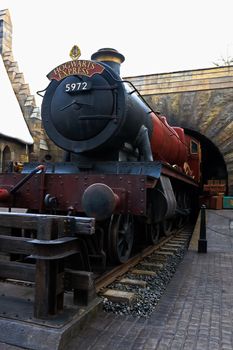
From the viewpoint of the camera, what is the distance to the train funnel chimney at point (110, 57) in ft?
18.0

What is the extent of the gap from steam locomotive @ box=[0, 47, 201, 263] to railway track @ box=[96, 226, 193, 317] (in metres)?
0.27

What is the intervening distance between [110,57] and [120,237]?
2.84 meters

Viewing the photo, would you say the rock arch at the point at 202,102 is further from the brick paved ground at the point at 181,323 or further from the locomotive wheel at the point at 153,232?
the brick paved ground at the point at 181,323

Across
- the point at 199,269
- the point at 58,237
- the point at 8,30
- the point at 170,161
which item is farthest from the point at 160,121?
the point at 8,30

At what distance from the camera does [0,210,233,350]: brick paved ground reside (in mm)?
2518

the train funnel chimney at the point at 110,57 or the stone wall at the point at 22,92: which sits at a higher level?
the stone wall at the point at 22,92

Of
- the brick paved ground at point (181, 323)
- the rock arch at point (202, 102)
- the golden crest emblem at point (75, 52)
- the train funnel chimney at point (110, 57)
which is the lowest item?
the brick paved ground at point (181, 323)

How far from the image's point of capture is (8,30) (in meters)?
17.2

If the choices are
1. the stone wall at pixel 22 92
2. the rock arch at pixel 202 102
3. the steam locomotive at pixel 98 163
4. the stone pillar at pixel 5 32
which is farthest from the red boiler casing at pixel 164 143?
the stone pillar at pixel 5 32

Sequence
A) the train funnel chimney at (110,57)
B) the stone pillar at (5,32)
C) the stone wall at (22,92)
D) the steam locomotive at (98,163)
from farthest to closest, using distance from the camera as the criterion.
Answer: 1. the stone pillar at (5,32)
2. the stone wall at (22,92)
3. the train funnel chimney at (110,57)
4. the steam locomotive at (98,163)

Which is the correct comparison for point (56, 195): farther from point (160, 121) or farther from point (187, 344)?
point (160, 121)

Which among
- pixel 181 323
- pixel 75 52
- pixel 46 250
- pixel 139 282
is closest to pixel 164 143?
pixel 75 52

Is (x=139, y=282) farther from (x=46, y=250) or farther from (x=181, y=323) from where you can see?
(x=46, y=250)

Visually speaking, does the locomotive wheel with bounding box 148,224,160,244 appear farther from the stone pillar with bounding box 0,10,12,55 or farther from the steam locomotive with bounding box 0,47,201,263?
the stone pillar with bounding box 0,10,12,55
